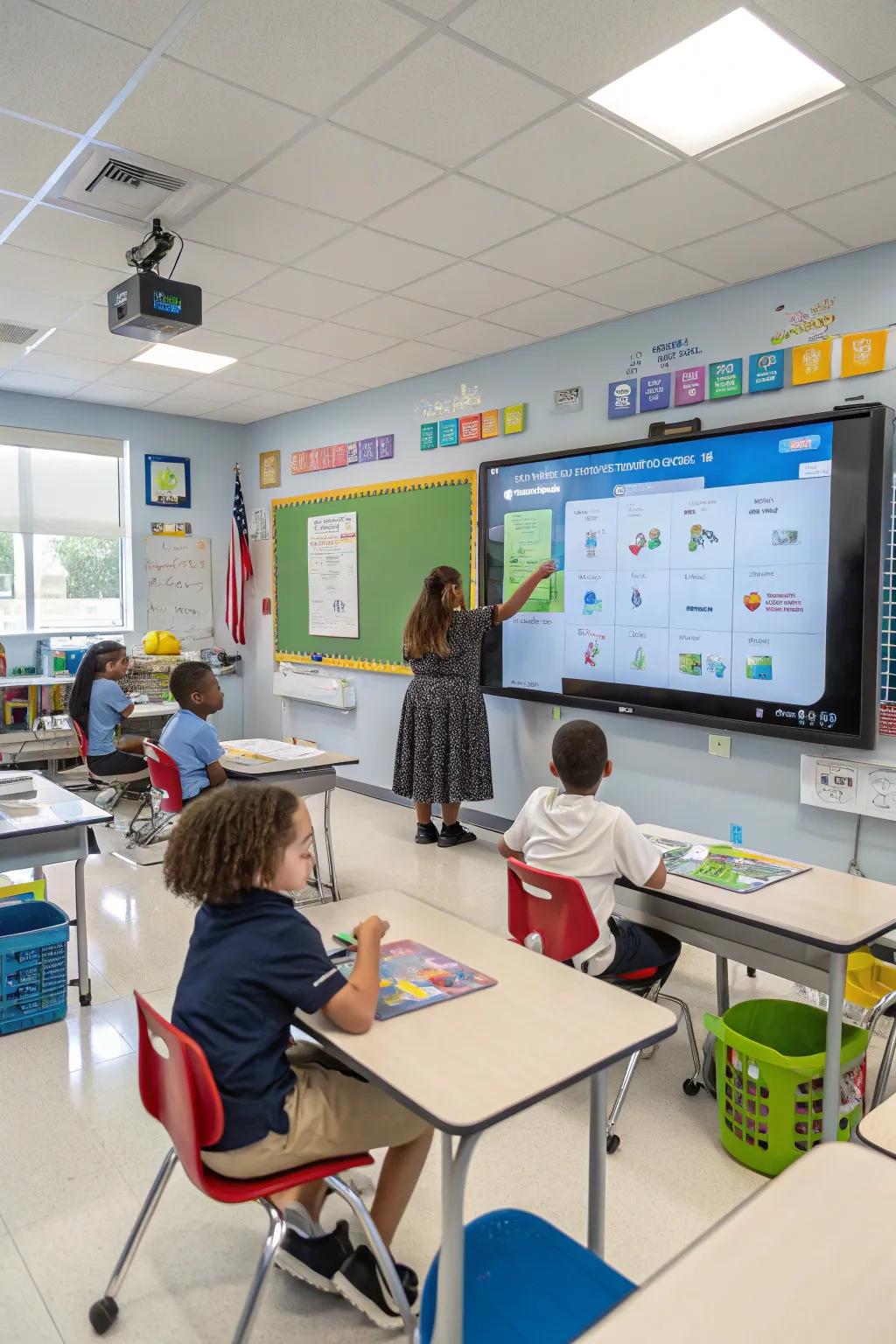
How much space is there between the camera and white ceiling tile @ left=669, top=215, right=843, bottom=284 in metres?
3.27

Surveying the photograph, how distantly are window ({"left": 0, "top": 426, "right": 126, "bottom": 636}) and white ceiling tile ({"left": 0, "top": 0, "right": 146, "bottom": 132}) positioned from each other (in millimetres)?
4329

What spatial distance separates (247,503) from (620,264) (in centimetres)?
456

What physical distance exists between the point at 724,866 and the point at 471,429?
11.5 ft

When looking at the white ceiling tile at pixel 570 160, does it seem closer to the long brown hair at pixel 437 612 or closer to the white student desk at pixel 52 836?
the long brown hair at pixel 437 612


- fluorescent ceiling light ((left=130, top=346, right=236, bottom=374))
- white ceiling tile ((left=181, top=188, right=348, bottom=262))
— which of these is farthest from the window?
white ceiling tile ((left=181, top=188, right=348, bottom=262))

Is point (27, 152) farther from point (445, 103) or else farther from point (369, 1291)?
point (369, 1291)

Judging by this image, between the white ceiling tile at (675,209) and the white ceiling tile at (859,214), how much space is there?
195 millimetres

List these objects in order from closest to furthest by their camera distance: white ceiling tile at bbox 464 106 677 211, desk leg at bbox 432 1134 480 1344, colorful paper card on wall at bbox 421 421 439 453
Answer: desk leg at bbox 432 1134 480 1344 < white ceiling tile at bbox 464 106 677 211 < colorful paper card on wall at bbox 421 421 439 453

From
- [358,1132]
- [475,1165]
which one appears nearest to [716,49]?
[358,1132]

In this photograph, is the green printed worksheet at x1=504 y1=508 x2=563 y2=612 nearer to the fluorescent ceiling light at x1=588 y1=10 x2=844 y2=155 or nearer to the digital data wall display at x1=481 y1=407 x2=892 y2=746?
the digital data wall display at x1=481 y1=407 x2=892 y2=746

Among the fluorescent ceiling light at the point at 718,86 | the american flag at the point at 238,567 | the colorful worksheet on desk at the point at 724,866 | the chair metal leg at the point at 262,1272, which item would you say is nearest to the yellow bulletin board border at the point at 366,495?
the american flag at the point at 238,567

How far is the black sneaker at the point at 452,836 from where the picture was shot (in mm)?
5039

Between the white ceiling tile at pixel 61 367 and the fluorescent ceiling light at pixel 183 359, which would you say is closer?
the fluorescent ceiling light at pixel 183 359

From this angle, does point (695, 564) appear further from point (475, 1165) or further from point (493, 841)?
point (475, 1165)
